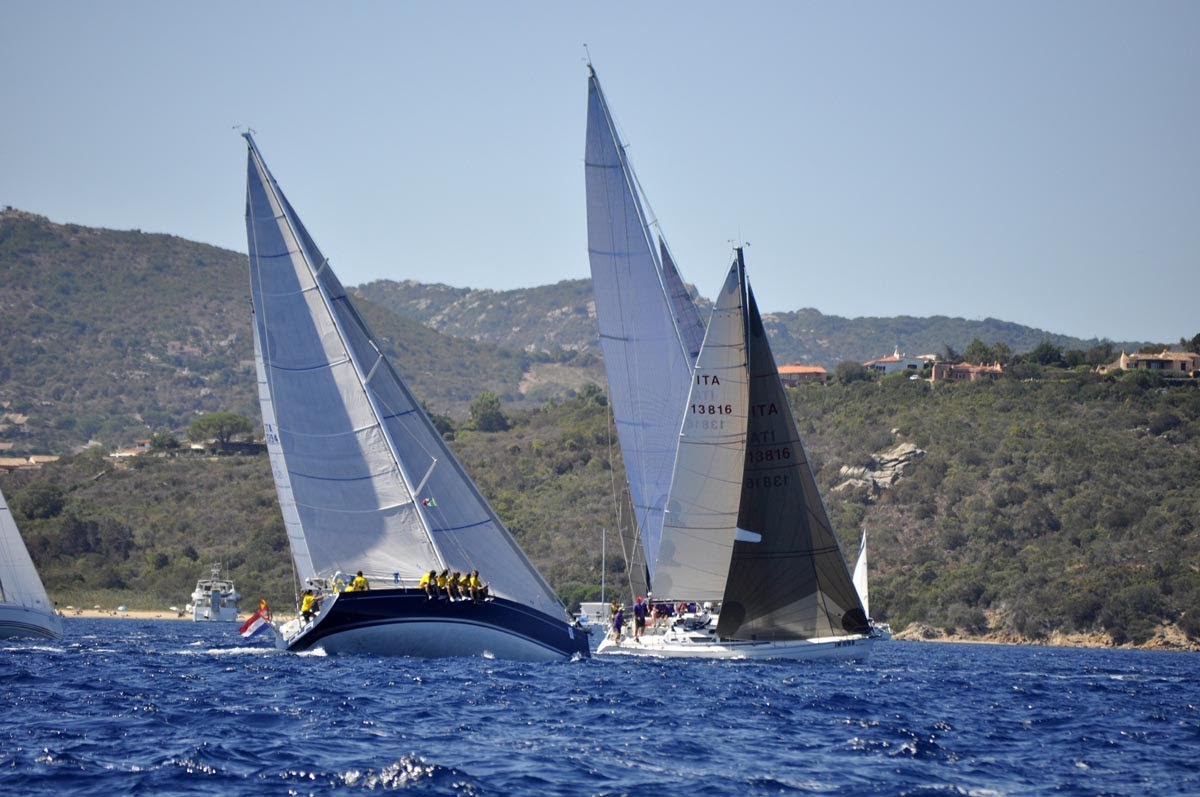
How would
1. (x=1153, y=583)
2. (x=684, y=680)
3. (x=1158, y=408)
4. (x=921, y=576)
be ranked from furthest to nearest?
1. (x=1158, y=408)
2. (x=921, y=576)
3. (x=1153, y=583)
4. (x=684, y=680)

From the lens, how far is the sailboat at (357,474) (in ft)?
118

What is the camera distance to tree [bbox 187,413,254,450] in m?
137

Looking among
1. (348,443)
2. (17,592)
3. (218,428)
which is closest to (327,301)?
(348,443)

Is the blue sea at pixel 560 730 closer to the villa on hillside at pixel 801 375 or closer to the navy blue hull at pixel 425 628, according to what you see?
the navy blue hull at pixel 425 628

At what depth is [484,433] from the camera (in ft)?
441

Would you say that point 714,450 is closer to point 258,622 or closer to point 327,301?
point 327,301

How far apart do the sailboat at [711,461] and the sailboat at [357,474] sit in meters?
4.56

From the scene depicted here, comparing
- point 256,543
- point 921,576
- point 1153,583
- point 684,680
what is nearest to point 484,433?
point 256,543

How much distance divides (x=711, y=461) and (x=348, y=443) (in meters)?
9.36

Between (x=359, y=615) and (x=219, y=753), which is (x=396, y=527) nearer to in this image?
(x=359, y=615)

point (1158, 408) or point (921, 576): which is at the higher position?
point (1158, 408)

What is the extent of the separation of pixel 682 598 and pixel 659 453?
396 cm

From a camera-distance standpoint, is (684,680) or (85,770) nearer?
(85,770)

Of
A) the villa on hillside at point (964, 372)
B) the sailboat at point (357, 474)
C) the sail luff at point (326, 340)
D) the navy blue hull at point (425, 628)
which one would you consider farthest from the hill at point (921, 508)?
the navy blue hull at point (425, 628)
